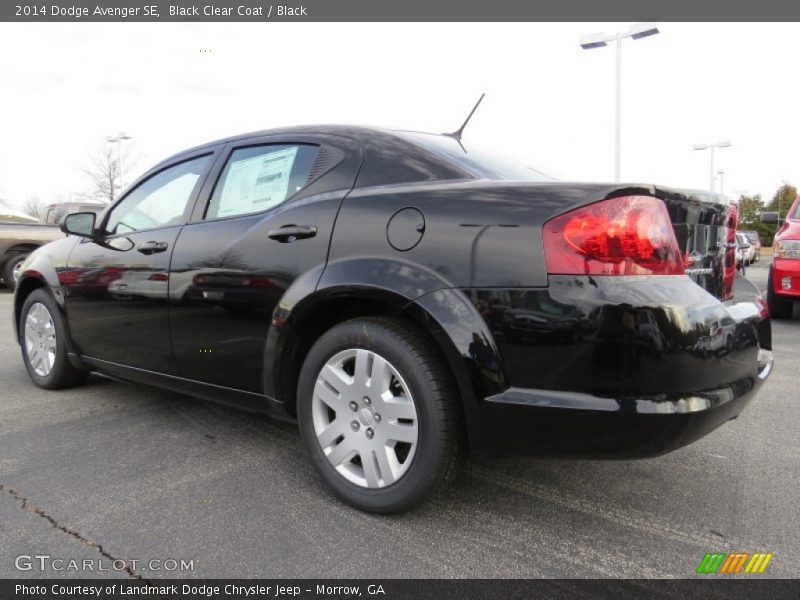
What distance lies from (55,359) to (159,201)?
1353 millimetres

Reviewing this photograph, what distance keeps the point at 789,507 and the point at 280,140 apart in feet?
8.43

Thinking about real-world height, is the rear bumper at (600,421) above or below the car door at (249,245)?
below

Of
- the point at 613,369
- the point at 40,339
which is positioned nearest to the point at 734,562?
the point at 613,369

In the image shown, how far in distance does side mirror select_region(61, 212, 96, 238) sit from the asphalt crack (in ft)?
5.22

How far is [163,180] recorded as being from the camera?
3.44 meters

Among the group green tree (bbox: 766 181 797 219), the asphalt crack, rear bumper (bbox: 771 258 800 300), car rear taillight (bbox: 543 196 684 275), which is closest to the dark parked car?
car rear taillight (bbox: 543 196 684 275)

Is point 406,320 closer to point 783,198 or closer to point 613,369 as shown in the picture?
point 613,369

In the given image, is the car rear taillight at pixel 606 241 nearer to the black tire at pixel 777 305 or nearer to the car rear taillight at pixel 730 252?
the car rear taillight at pixel 730 252

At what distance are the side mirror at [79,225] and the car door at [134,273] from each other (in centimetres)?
6

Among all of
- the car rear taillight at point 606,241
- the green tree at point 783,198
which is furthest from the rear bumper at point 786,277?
the green tree at point 783,198

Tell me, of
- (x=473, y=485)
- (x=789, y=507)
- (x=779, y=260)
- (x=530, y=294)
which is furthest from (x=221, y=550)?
(x=779, y=260)

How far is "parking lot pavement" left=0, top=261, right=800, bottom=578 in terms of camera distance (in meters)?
1.97

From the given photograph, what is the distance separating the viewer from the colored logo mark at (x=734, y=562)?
1.90 metres

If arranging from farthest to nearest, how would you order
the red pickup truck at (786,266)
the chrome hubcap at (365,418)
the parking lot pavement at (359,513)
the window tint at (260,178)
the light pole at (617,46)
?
the light pole at (617,46) < the red pickup truck at (786,266) < the window tint at (260,178) < the chrome hubcap at (365,418) < the parking lot pavement at (359,513)
